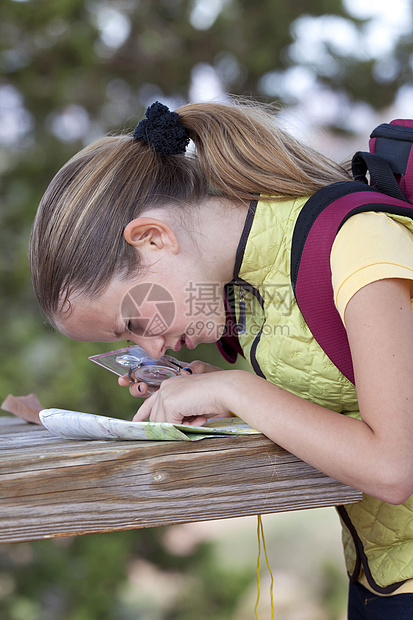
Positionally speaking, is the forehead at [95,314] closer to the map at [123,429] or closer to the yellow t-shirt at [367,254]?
the map at [123,429]

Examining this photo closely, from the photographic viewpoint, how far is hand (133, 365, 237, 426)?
871 mm

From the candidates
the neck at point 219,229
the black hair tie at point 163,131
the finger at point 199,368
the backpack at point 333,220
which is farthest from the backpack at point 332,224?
the finger at point 199,368

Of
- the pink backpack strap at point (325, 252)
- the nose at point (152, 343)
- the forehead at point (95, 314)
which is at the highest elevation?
the pink backpack strap at point (325, 252)

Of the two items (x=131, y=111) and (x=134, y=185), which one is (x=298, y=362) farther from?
(x=131, y=111)

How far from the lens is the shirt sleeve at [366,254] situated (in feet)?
2.63

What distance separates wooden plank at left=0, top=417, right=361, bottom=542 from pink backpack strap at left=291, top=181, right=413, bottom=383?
0.20 metres

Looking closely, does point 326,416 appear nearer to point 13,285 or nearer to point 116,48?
point 13,285

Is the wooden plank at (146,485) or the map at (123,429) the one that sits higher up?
the map at (123,429)

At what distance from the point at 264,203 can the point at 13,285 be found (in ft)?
4.98

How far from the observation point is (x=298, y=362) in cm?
99

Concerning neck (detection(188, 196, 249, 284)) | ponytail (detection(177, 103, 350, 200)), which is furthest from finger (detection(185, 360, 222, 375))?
ponytail (detection(177, 103, 350, 200))

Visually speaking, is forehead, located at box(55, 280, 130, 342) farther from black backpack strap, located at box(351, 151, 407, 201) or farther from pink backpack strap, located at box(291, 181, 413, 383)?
black backpack strap, located at box(351, 151, 407, 201)

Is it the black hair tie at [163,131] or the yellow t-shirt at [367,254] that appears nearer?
the yellow t-shirt at [367,254]

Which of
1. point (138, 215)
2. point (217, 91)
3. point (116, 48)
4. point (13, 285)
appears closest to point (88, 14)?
point (116, 48)
